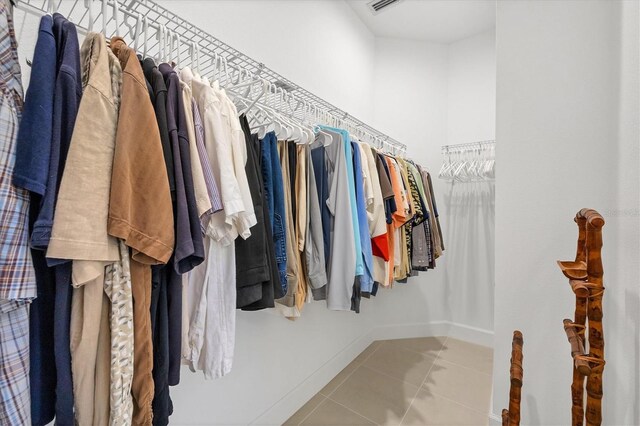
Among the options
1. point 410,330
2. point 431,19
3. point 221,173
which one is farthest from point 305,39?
point 410,330

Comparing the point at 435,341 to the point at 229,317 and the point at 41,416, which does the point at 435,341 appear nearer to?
the point at 229,317

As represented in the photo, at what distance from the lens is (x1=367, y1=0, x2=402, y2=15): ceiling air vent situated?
2.31 metres

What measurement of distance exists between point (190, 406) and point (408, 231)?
5.13ft

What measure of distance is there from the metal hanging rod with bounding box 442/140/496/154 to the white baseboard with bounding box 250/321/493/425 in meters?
1.83

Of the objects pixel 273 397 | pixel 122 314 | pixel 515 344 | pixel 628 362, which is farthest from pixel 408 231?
pixel 122 314

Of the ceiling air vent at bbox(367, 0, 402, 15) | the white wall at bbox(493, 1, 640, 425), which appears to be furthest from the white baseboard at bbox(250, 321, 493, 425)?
the ceiling air vent at bbox(367, 0, 402, 15)

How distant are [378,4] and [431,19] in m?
0.60

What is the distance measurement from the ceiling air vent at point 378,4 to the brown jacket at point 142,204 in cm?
242

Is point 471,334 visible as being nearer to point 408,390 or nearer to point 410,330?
point 410,330

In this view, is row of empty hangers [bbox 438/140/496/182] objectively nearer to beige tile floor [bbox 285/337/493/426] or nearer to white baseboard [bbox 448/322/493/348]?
white baseboard [bbox 448/322/493/348]

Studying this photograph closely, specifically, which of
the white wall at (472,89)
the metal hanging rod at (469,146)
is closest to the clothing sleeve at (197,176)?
the metal hanging rod at (469,146)

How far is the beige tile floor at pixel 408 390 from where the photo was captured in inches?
66.2

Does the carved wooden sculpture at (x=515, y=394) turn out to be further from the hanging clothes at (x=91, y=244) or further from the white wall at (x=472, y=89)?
the white wall at (x=472, y=89)

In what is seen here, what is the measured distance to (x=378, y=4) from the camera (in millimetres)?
2350
